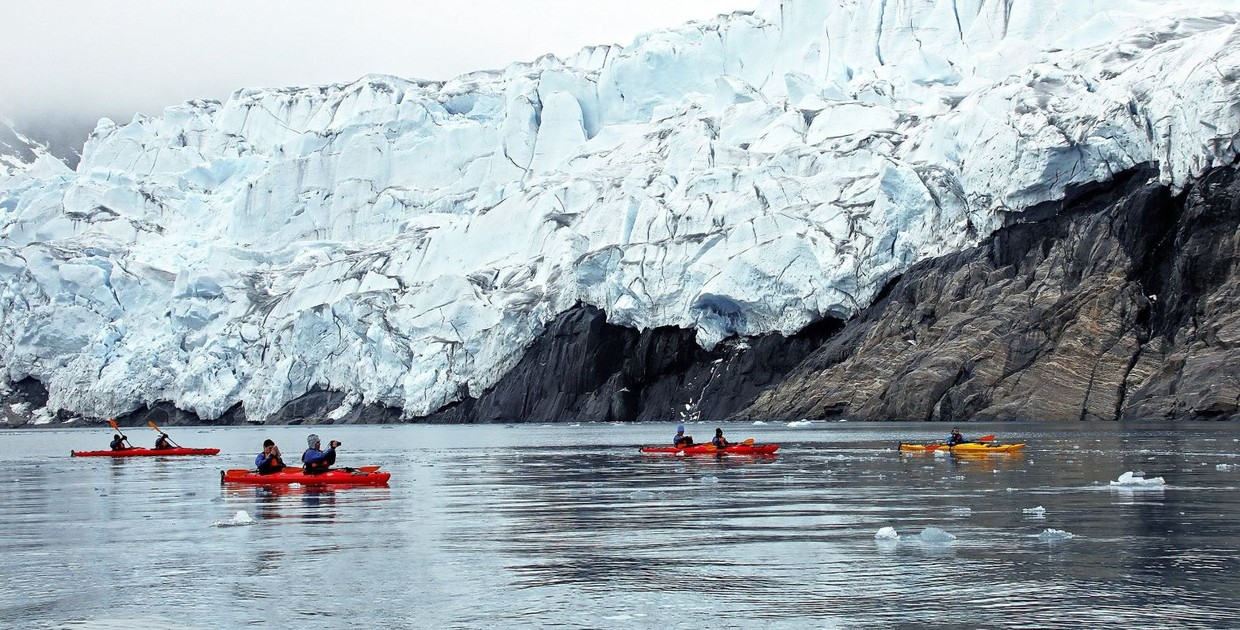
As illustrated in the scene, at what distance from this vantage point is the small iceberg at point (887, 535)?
13.4 metres

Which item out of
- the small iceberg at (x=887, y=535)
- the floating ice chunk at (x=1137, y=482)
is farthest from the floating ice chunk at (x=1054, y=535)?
the floating ice chunk at (x=1137, y=482)

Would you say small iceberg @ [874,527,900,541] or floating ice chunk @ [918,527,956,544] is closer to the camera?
floating ice chunk @ [918,527,956,544]

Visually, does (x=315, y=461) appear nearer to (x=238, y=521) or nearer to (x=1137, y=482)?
(x=238, y=521)

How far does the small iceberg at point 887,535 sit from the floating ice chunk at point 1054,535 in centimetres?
143

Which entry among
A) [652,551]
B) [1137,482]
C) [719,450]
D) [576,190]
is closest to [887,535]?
[652,551]

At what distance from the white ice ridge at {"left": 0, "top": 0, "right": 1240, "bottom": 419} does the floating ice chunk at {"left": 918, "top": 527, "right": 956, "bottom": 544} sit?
158 feet

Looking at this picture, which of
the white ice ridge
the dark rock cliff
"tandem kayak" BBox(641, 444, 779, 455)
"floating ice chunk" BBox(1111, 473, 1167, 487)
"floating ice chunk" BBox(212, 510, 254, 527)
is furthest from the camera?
the white ice ridge

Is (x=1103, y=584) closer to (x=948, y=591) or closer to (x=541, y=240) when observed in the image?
(x=948, y=591)

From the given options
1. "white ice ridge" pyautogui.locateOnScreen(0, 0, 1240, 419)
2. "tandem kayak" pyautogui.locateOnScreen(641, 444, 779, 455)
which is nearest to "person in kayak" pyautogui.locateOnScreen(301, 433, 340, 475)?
"tandem kayak" pyautogui.locateOnScreen(641, 444, 779, 455)

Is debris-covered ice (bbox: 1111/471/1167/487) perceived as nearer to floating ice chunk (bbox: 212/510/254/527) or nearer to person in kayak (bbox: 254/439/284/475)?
floating ice chunk (bbox: 212/510/254/527)

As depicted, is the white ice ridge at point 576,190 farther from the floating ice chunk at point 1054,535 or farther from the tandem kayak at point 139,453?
the floating ice chunk at point 1054,535

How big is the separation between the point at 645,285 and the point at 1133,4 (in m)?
37.3

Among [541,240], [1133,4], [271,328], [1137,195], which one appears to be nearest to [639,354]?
[541,240]

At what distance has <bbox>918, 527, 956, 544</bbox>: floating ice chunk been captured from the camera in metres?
12.9
